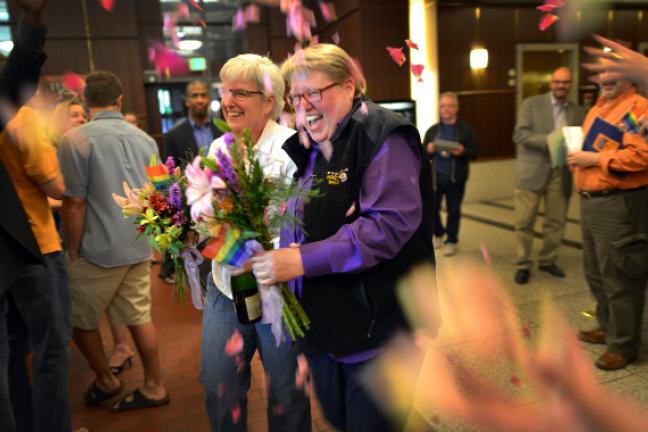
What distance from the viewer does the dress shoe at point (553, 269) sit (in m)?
4.55

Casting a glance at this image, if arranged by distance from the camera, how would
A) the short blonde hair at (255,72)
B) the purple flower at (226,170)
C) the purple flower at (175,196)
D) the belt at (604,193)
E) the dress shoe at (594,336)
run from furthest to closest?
the dress shoe at (594,336)
the belt at (604,193)
the short blonde hair at (255,72)
the purple flower at (175,196)
the purple flower at (226,170)

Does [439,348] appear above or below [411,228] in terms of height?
below

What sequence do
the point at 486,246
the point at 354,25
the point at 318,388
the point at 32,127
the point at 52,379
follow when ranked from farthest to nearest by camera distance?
the point at 354,25, the point at 486,246, the point at 52,379, the point at 32,127, the point at 318,388

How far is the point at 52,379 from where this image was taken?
7.50 ft

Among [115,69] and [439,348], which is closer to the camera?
[439,348]

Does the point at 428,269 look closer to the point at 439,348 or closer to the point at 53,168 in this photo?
the point at 53,168

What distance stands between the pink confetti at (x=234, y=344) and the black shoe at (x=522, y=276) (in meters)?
3.27

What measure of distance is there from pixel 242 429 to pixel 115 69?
30.1 ft

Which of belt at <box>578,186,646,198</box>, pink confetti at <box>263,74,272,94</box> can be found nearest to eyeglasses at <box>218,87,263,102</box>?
pink confetti at <box>263,74,272,94</box>

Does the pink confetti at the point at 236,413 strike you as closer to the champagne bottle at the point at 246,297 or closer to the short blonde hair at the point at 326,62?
the champagne bottle at the point at 246,297

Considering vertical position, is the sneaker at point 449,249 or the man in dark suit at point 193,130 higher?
the man in dark suit at point 193,130

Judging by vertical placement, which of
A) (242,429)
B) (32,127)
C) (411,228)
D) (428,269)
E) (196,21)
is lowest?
(242,429)

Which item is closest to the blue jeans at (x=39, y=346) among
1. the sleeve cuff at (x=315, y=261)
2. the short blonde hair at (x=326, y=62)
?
the sleeve cuff at (x=315, y=261)

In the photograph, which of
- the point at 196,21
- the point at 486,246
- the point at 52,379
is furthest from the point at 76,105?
the point at 196,21
